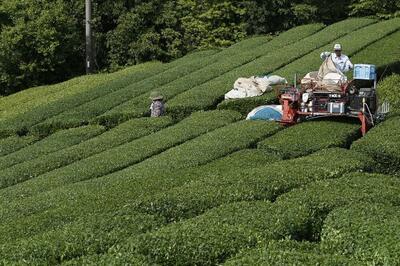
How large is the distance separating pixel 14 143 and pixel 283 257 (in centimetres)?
1811

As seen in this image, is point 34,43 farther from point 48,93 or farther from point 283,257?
point 283,257

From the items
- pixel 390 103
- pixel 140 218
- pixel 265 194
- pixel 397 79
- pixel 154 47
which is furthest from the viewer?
pixel 154 47

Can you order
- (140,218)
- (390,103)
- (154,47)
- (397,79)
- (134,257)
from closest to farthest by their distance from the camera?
(134,257)
(140,218)
(390,103)
(397,79)
(154,47)

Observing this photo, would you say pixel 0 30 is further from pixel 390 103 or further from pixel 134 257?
pixel 134 257

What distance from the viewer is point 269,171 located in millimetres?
14398

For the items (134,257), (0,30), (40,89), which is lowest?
(40,89)

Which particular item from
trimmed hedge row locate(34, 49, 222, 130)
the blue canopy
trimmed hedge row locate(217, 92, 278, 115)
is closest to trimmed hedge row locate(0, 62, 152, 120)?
trimmed hedge row locate(34, 49, 222, 130)

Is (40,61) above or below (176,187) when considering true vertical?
below

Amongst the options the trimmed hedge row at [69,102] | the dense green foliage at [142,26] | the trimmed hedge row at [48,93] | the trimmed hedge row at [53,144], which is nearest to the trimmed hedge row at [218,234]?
the trimmed hedge row at [53,144]

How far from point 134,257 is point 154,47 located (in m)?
34.5

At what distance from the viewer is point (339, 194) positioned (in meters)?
12.3

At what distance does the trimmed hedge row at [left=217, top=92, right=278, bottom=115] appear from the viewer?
948 inches

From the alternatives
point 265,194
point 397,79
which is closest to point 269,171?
point 265,194

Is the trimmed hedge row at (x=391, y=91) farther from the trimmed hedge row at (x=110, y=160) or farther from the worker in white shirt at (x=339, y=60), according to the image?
the trimmed hedge row at (x=110, y=160)
